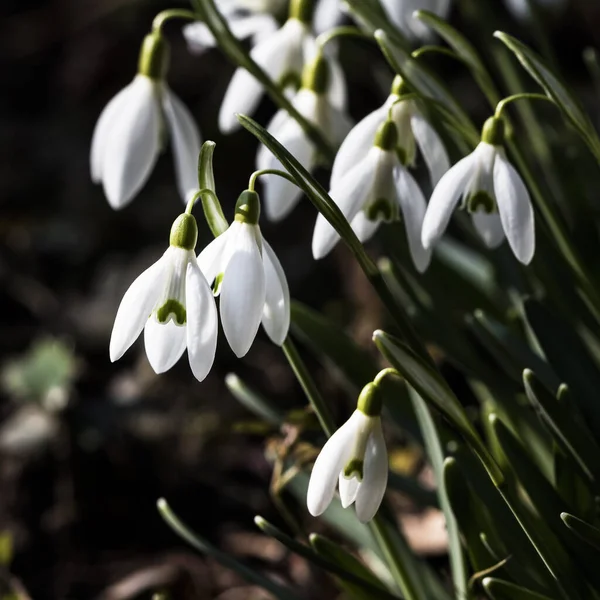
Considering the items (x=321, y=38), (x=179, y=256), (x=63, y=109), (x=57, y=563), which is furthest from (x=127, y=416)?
(x=63, y=109)

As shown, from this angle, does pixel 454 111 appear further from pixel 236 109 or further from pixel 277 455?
pixel 277 455

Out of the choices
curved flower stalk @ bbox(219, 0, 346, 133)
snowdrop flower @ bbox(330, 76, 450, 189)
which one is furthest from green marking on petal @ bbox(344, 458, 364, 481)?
curved flower stalk @ bbox(219, 0, 346, 133)

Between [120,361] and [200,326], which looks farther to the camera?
[120,361]

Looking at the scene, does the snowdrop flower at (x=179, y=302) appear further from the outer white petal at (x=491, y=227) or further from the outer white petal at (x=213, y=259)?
the outer white petal at (x=491, y=227)

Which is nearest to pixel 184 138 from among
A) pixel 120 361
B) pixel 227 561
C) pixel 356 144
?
pixel 356 144

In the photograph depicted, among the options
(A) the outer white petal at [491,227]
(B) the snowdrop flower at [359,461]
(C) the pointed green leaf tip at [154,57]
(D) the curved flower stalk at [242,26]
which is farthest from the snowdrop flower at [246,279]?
(D) the curved flower stalk at [242,26]

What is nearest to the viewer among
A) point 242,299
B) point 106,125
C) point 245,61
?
point 242,299

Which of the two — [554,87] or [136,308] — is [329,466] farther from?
[554,87]
